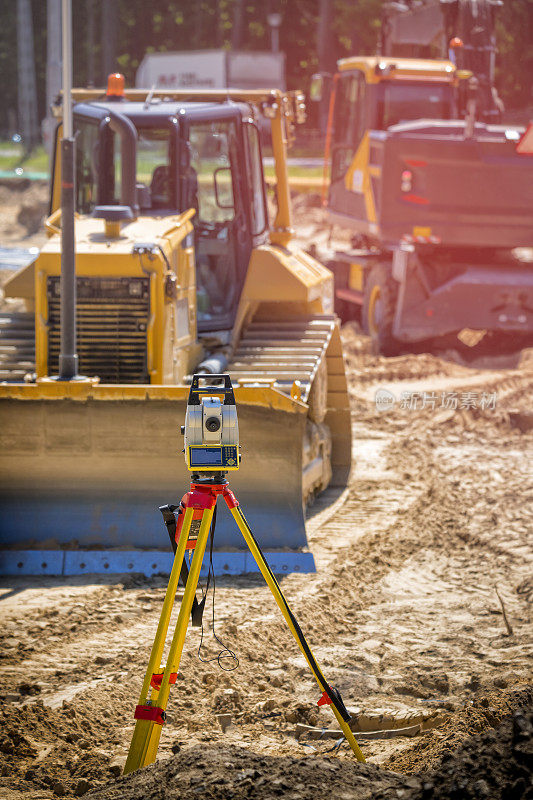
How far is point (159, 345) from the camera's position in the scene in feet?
24.3

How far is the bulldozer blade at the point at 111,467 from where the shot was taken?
6.94 metres

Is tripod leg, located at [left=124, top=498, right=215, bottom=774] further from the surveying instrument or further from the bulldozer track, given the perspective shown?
the bulldozer track

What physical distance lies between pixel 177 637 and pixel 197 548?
0.30 metres

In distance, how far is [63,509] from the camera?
6.99 m

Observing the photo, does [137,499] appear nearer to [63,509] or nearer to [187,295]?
[63,509]

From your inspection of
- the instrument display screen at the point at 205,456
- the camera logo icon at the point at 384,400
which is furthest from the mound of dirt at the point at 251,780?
the camera logo icon at the point at 384,400

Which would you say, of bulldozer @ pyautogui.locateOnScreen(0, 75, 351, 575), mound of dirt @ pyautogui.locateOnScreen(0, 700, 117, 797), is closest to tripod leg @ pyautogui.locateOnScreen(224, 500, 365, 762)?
mound of dirt @ pyautogui.locateOnScreen(0, 700, 117, 797)

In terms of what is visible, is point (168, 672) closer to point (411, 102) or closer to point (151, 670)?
point (151, 670)

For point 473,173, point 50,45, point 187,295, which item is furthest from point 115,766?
point 50,45

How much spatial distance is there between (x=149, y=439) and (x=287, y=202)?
3182mm

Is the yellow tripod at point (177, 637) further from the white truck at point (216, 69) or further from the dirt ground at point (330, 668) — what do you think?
the white truck at point (216, 69)

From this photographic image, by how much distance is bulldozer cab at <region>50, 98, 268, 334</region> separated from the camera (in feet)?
26.8

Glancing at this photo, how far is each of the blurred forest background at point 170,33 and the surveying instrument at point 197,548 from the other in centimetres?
3657

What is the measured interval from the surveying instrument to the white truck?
33574 millimetres
